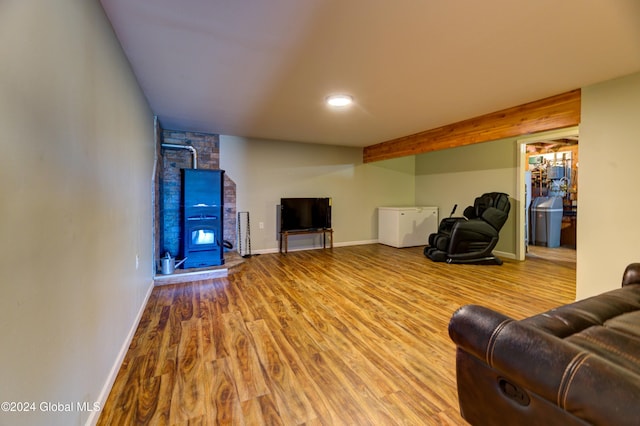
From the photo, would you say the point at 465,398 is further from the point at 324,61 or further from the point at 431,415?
the point at 324,61

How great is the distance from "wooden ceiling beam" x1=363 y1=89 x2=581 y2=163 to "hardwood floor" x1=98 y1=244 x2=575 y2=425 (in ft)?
6.40

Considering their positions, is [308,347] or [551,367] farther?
[308,347]

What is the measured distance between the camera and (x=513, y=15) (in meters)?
1.67

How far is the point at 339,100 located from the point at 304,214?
9.36 feet

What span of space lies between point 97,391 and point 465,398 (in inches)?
73.8

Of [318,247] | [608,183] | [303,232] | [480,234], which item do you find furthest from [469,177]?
[303,232]

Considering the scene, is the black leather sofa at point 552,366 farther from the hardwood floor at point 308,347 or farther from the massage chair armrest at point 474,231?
the massage chair armrest at point 474,231

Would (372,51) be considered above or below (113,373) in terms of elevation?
above

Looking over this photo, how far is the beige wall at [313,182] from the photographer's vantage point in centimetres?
Result: 533

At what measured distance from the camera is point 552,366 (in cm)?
86

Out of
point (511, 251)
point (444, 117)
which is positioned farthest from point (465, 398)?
point (511, 251)

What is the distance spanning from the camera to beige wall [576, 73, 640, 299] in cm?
249

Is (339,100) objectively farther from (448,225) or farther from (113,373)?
(448,225)

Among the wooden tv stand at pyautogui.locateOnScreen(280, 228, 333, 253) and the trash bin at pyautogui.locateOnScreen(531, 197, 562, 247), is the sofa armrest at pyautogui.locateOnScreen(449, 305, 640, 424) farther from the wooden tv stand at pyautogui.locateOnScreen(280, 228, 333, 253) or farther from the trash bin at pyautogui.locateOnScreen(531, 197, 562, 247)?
the trash bin at pyautogui.locateOnScreen(531, 197, 562, 247)
